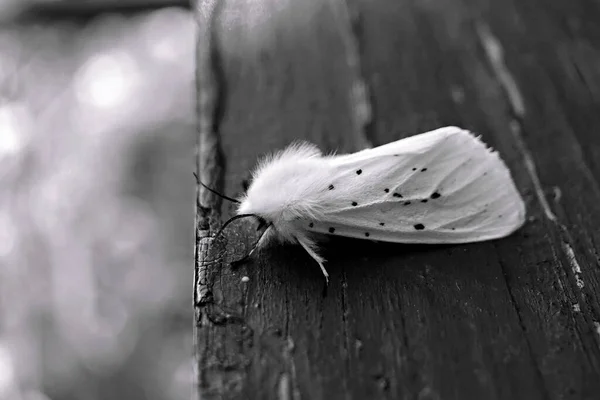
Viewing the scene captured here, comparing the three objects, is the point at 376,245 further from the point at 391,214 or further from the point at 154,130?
the point at 154,130

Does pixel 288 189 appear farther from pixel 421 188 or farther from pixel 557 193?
pixel 557 193

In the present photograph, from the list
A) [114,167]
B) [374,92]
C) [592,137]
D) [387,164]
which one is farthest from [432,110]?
[114,167]

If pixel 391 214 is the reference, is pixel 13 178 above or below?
above

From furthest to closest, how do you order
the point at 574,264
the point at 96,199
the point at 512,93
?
the point at 96,199 < the point at 512,93 < the point at 574,264

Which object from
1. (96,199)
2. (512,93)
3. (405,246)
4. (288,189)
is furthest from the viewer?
(96,199)

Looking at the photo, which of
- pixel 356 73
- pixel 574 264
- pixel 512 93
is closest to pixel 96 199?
pixel 356 73

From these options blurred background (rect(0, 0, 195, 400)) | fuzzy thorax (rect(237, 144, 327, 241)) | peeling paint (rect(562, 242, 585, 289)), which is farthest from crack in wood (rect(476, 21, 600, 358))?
blurred background (rect(0, 0, 195, 400))
